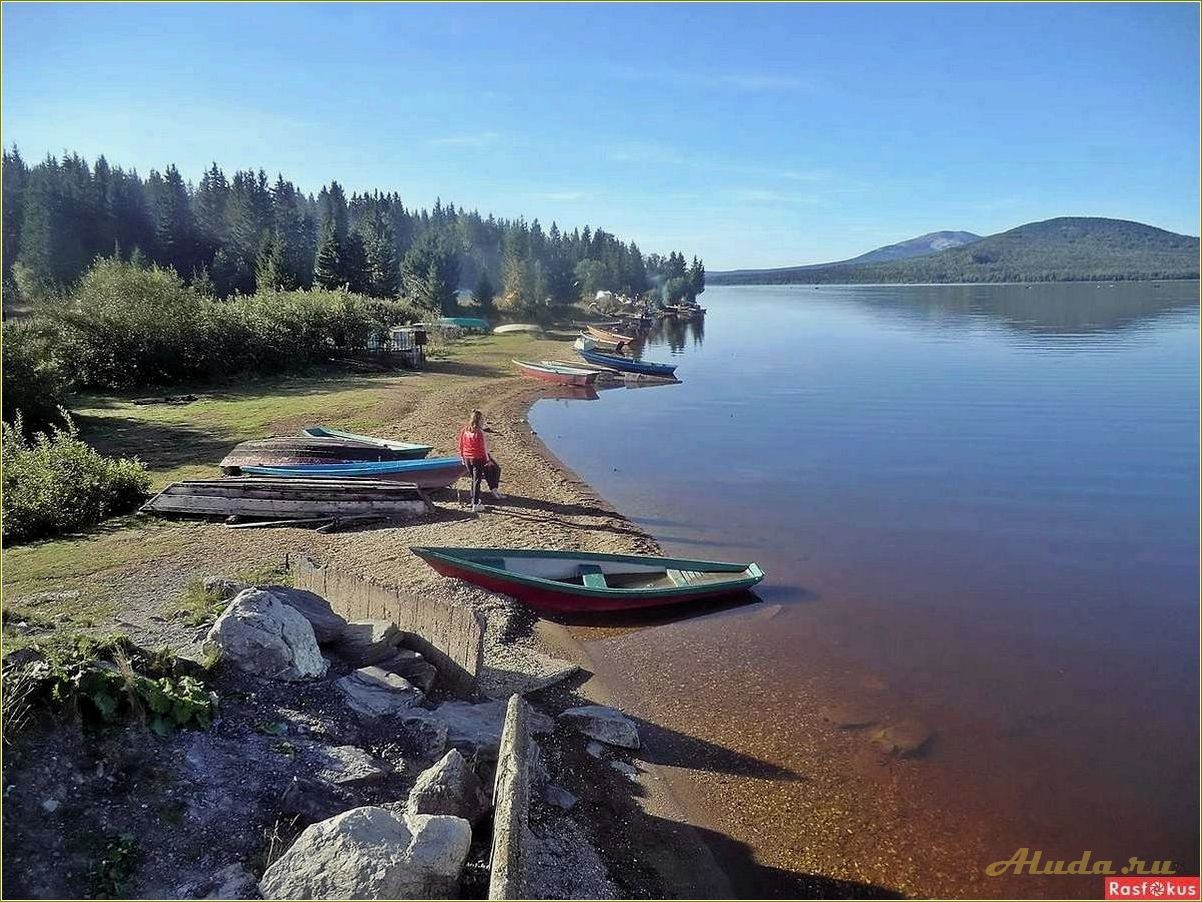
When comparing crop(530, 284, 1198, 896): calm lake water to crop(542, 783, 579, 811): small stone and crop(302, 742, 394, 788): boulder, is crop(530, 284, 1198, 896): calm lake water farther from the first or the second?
crop(302, 742, 394, 788): boulder

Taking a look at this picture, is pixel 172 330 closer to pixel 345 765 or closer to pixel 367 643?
pixel 367 643

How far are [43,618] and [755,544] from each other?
1219 cm

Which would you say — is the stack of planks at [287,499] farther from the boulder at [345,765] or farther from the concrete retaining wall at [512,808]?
the boulder at [345,765]

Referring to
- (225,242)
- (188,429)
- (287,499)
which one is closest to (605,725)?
(287,499)

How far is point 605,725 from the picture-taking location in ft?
29.1

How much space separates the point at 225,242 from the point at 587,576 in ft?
262

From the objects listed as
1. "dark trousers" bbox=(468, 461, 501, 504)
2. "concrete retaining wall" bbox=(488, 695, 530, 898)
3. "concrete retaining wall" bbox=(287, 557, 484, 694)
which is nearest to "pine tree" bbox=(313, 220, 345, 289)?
"dark trousers" bbox=(468, 461, 501, 504)

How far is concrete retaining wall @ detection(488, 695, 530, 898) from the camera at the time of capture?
5.39 m

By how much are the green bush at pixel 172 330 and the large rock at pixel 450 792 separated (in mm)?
26839

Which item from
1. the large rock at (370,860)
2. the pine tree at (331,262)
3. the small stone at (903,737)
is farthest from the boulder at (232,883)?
the pine tree at (331,262)

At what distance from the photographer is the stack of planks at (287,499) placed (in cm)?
1407

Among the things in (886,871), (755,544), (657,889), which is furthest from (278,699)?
(755,544)

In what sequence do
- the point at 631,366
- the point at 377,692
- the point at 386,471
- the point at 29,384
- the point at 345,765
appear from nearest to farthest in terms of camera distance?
the point at 345,765 → the point at 377,692 → the point at 386,471 → the point at 29,384 → the point at 631,366

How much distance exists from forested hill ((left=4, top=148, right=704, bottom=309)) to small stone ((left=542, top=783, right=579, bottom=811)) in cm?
4507
